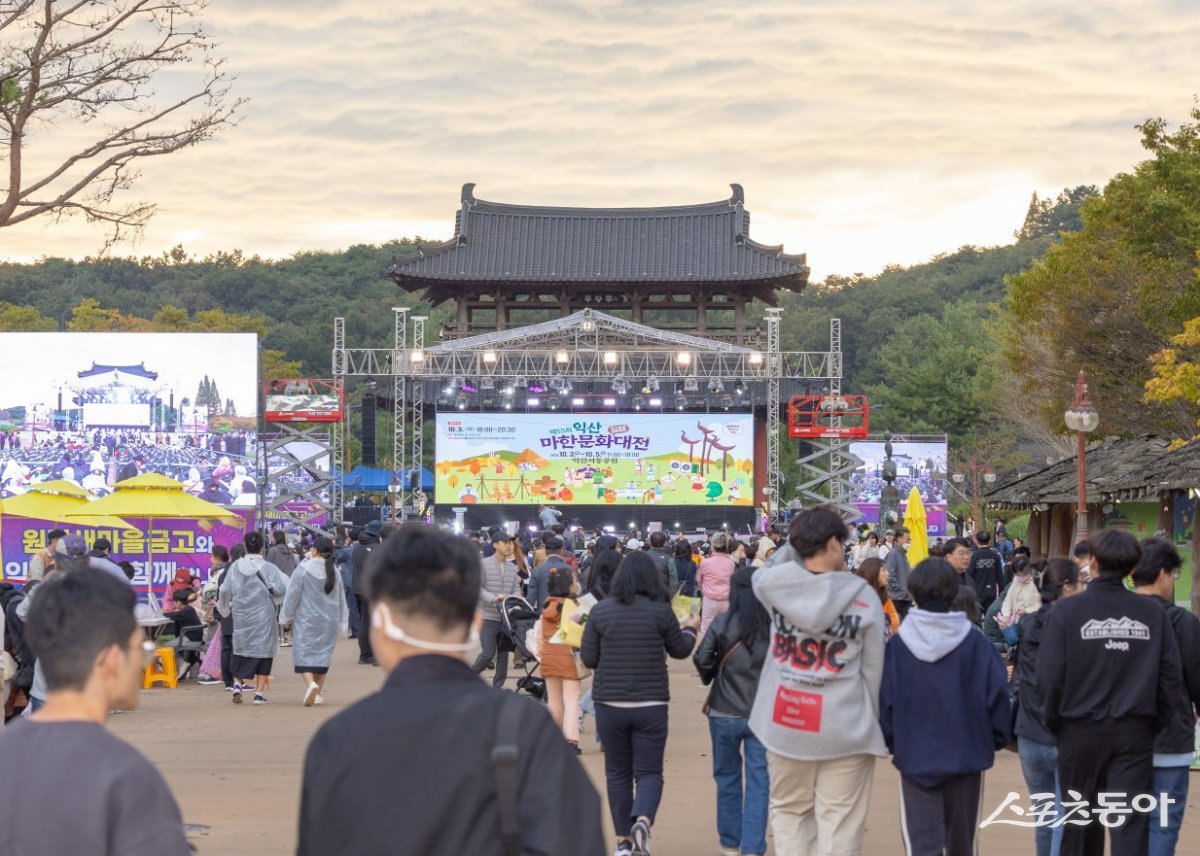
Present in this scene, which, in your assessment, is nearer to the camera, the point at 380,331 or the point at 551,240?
the point at 551,240

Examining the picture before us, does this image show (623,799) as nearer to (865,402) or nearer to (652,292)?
(865,402)

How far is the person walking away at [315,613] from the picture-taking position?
1446 centimetres

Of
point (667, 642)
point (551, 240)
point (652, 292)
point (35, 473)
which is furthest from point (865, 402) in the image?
point (667, 642)

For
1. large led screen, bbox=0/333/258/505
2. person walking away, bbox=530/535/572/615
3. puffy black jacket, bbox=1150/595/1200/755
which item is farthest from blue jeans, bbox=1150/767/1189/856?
large led screen, bbox=0/333/258/505

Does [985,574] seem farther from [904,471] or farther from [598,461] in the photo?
[904,471]

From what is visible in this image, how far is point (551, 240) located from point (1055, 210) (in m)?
47.4

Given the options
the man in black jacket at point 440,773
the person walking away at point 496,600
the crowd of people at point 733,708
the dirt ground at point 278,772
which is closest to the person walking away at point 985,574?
the dirt ground at point 278,772

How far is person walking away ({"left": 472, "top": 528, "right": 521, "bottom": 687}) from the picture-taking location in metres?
13.6

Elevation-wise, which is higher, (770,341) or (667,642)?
(770,341)

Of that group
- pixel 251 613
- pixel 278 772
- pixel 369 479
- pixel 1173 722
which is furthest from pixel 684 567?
pixel 369 479

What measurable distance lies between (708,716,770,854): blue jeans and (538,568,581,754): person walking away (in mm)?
2408

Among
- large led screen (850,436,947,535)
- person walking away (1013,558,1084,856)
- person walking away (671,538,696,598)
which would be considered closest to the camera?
person walking away (1013,558,1084,856)

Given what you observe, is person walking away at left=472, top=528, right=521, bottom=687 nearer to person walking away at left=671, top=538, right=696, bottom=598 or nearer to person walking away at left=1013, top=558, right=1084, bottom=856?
person walking away at left=671, top=538, right=696, bottom=598

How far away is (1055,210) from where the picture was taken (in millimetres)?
93688
